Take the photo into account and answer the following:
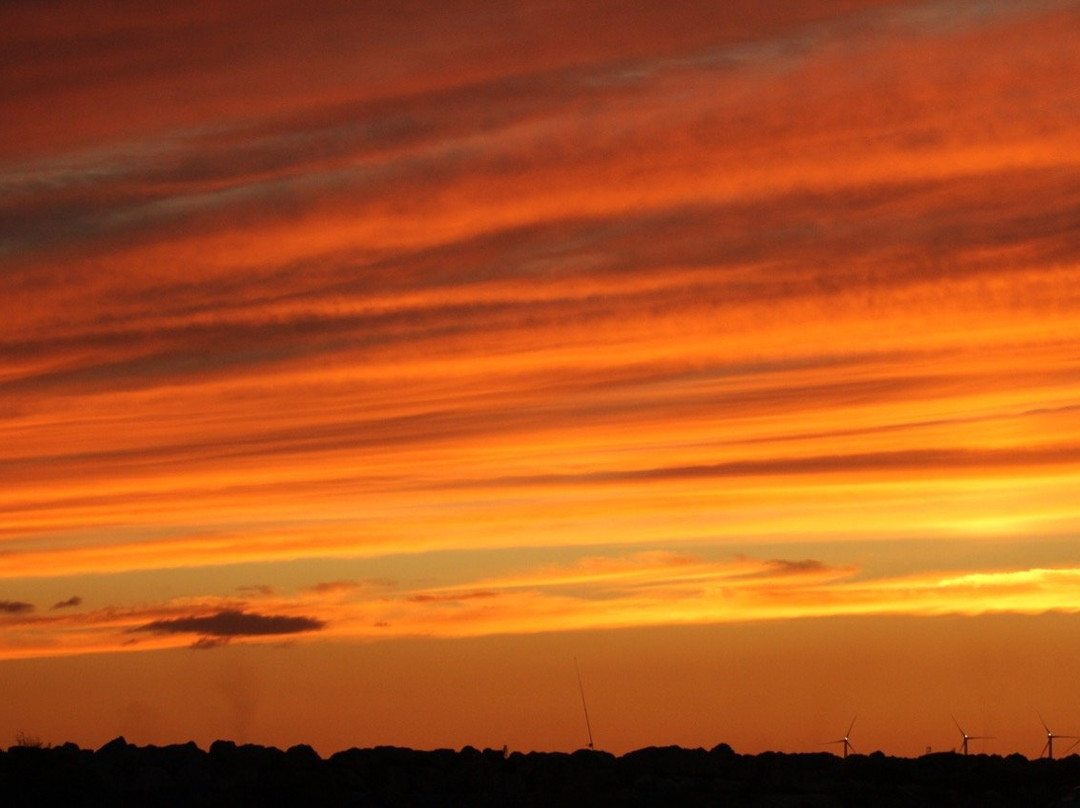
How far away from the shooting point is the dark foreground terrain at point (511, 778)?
103 feet

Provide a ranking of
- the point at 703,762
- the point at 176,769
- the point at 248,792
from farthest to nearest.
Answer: the point at 703,762
the point at 176,769
the point at 248,792

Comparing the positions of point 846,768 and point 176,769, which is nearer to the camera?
point 176,769

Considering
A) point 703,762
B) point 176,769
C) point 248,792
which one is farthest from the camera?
point 703,762

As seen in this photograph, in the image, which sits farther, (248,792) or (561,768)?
(561,768)

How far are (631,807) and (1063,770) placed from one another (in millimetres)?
10696

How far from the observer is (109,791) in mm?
31609

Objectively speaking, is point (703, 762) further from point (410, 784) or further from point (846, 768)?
point (410, 784)

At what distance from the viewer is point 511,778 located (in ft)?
107

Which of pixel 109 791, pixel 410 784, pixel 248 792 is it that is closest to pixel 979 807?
pixel 410 784

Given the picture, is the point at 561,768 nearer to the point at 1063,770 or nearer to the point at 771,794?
the point at 771,794

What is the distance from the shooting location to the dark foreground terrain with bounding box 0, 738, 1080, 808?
1240 inches

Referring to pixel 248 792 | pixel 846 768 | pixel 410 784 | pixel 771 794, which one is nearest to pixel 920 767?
pixel 846 768

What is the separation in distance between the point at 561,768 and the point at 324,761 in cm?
475

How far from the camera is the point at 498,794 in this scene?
32094 mm
